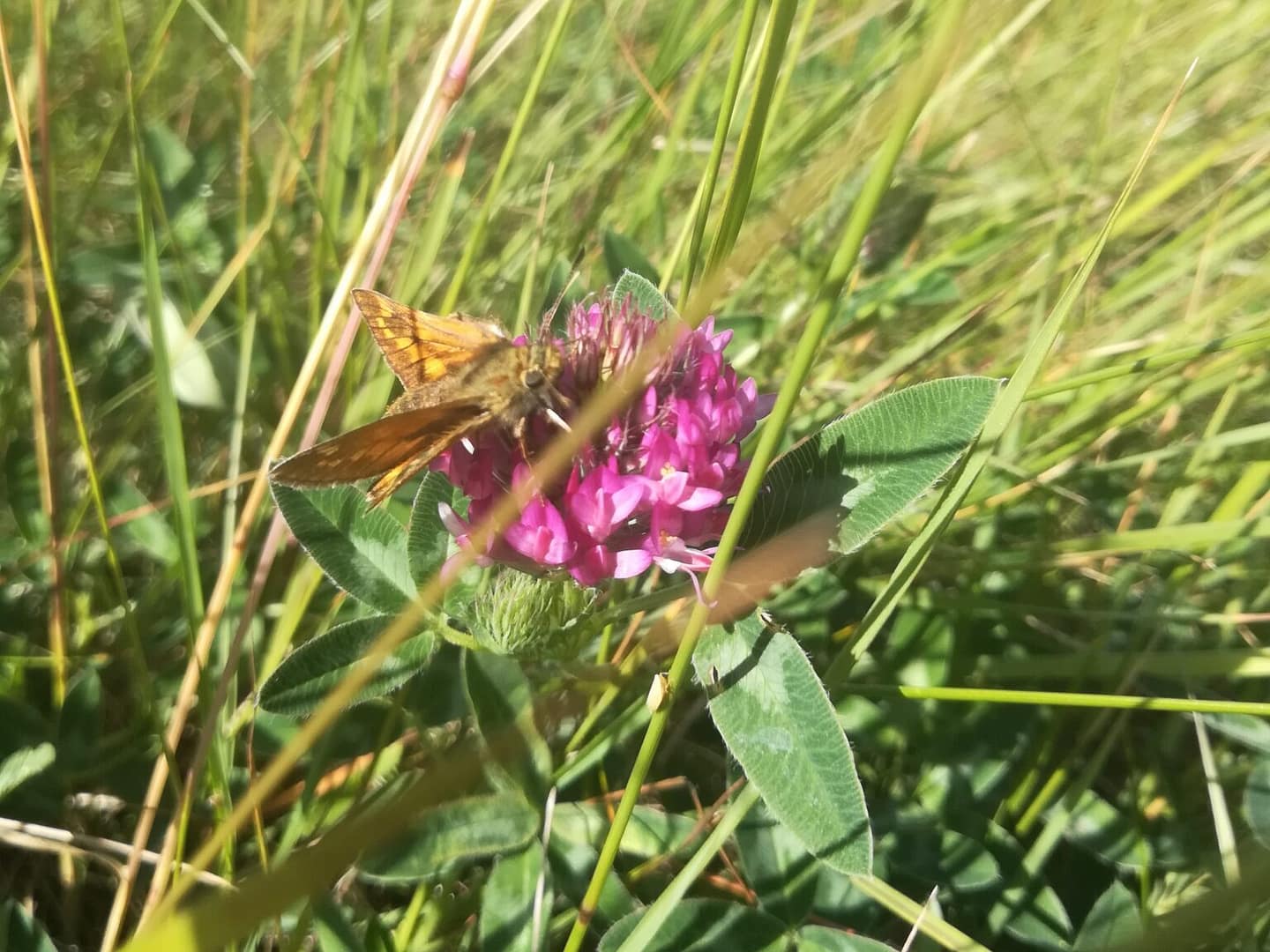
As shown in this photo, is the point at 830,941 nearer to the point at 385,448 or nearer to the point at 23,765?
the point at 385,448

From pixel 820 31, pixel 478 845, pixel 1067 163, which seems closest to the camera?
pixel 478 845

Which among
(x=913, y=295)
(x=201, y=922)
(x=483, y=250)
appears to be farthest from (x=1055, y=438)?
(x=201, y=922)

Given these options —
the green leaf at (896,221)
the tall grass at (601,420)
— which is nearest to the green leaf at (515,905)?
the tall grass at (601,420)

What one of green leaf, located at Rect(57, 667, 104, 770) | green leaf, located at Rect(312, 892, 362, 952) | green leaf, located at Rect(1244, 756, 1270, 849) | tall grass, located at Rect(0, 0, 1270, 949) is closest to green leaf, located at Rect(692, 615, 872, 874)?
tall grass, located at Rect(0, 0, 1270, 949)

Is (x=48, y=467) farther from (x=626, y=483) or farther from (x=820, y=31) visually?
(x=820, y=31)

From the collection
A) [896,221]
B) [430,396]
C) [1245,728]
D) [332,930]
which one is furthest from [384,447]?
[896,221]

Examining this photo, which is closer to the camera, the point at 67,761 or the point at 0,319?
the point at 67,761
